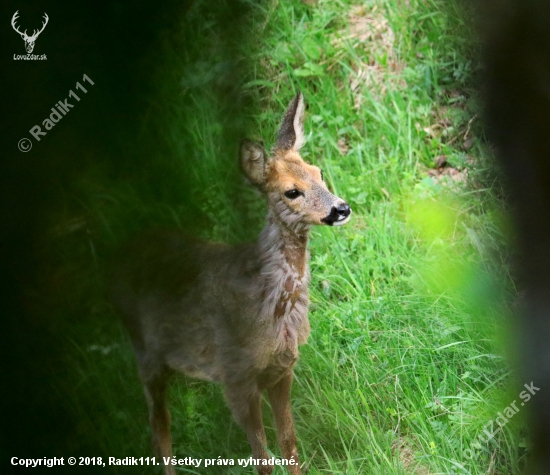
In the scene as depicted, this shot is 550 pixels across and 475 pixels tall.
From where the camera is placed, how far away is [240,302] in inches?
108

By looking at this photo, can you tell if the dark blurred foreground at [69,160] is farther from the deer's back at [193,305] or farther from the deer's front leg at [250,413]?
the deer's front leg at [250,413]

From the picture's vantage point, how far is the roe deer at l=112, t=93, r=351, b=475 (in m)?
2.65

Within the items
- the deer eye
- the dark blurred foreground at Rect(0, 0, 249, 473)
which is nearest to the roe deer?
the deer eye

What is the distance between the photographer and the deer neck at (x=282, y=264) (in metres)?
2.69

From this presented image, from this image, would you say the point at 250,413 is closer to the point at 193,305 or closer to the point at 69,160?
the point at 193,305

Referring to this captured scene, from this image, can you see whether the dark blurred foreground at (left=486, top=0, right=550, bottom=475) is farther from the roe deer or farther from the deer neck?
the deer neck

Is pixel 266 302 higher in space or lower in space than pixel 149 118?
lower

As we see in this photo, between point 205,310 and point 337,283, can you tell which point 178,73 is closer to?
point 205,310

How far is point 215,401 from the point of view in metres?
2.90

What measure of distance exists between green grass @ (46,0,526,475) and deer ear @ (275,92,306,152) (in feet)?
0.52

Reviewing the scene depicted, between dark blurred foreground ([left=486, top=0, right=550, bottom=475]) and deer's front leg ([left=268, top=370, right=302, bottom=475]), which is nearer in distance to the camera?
dark blurred foreground ([left=486, top=0, right=550, bottom=475])

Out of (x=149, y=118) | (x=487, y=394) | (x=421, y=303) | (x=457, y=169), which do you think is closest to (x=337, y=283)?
(x=421, y=303)

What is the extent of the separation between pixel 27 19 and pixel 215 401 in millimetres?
1604

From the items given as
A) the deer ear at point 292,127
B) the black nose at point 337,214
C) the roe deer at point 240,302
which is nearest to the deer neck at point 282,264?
the roe deer at point 240,302
